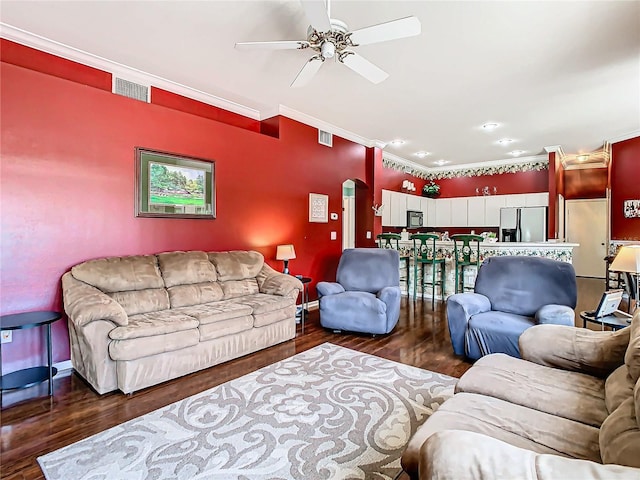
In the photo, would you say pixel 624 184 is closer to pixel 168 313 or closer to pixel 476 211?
pixel 476 211

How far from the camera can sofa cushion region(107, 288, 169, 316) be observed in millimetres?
3004

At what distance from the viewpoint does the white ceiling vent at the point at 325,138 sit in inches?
216

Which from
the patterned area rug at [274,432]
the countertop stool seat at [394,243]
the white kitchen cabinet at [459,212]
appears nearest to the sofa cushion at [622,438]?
the patterned area rug at [274,432]

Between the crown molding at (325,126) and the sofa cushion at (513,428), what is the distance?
14.2ft

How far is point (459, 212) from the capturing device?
8.71 metres

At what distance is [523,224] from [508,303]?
531 centimetres

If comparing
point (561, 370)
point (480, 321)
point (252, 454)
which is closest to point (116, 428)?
point (252, 454)

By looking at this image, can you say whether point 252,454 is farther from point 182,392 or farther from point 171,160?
point 171,160

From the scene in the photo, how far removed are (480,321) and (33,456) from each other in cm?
331

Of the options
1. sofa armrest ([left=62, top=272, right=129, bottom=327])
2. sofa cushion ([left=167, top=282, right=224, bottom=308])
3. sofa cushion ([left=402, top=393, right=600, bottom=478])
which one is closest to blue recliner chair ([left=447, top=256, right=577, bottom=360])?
sofa cushion ([left=402, top=393, right=600, bottom=478])

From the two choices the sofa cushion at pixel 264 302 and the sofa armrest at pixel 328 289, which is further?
the sofa armrest at pixel 328 289

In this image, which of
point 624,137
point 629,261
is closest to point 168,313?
point 629,261

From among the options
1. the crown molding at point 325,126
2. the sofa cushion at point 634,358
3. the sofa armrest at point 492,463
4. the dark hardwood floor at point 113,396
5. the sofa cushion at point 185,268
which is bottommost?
the dark hardwood floor at point 113,396

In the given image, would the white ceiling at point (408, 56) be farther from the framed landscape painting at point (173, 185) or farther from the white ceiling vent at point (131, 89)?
the framed landscape painting at point (173, 185)
